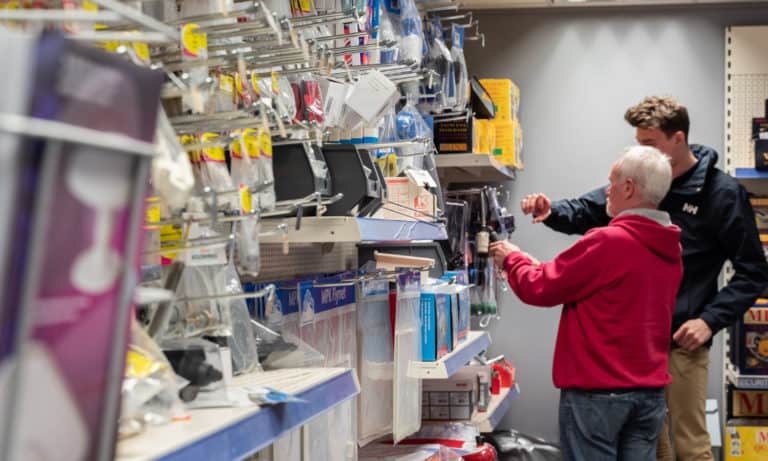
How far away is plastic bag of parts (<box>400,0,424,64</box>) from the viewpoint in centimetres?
313

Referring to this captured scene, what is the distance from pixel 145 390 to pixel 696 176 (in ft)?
10.3

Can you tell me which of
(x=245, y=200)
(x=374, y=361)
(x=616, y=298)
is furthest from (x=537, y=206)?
(x=245, y=200)

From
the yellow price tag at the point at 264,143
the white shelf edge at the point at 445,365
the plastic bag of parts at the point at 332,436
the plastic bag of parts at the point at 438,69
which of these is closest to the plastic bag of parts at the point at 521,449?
the white shelf edge at the point at 445,365

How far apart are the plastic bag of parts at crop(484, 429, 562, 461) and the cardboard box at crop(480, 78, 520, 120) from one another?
5.12 ft

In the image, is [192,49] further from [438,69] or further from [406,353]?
[438,69]

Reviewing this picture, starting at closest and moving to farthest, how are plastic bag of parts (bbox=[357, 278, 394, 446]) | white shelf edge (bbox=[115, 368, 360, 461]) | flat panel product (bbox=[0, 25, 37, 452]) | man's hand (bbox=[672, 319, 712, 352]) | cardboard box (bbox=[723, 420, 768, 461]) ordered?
flat panel product (bbox=[0, 25, 37, 452])
white shelf edge (bbox=[115, 368, 360, 461])
plastic bag of parts (bbox=[357, 278, 394, 446])
man's hand (bbox=[672, 319, 712, 352])
cardboard box (bbox=[723, 420, 768, 461])

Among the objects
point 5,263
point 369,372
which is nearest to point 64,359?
point 5,263

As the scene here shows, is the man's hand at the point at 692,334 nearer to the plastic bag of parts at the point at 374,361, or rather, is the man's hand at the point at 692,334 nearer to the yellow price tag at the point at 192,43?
the plastic bag of parts at the point at 374,361

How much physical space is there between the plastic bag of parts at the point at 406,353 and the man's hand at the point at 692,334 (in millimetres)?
1251

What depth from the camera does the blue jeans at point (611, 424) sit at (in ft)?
10.4

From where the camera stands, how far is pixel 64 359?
25.6 inches

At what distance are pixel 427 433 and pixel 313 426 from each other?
1408mm

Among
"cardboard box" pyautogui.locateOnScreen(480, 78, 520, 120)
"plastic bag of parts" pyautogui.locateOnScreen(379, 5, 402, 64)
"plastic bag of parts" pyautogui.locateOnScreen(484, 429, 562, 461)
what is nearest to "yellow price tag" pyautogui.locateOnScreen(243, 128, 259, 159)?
"plastic bag of parts" pyautogui.locateOnScreen(379, 5, 402, 64)

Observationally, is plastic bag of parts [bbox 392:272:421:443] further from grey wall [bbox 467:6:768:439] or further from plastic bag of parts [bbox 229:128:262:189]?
grey wall [bbox 467:6:768:439]
